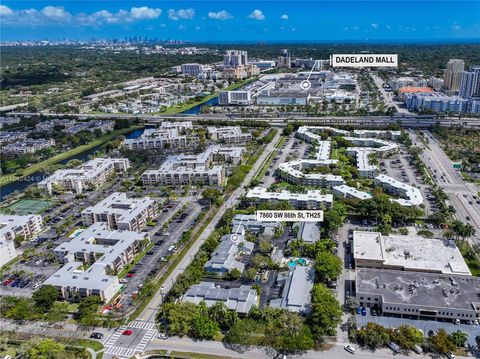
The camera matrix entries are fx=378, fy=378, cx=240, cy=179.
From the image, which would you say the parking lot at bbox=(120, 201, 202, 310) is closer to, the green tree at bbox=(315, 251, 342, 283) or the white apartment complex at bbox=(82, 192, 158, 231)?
the white apartment complex at bbox=(82, 192, 158, 231)

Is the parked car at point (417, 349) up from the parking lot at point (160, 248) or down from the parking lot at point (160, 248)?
down

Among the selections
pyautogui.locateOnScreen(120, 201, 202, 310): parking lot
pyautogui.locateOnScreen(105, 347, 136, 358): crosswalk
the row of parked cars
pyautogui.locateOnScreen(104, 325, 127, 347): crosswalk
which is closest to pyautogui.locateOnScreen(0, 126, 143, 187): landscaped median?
the row of parked cars

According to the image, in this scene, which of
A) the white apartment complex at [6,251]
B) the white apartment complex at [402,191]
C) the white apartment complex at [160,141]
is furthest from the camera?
the white apartment complex at [160,141]

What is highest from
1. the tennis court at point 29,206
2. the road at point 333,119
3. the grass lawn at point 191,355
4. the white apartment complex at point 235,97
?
the white apartment complex at point 235,97

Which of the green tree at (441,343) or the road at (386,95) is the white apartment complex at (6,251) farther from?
the road at (386,95)

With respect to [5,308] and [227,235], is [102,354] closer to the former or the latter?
[5,308]

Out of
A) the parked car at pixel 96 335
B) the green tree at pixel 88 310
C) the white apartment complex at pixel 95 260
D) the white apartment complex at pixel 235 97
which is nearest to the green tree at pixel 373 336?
the parked car at pixel 96 335

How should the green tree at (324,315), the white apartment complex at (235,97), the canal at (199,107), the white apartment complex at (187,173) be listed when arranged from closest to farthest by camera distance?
the green tree at (324,315), the white apartment complex at (187,173), the canal at (199,107), the white apartment complex at (235,97)

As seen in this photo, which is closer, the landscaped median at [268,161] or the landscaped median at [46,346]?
the landscaped median at [46,346]
